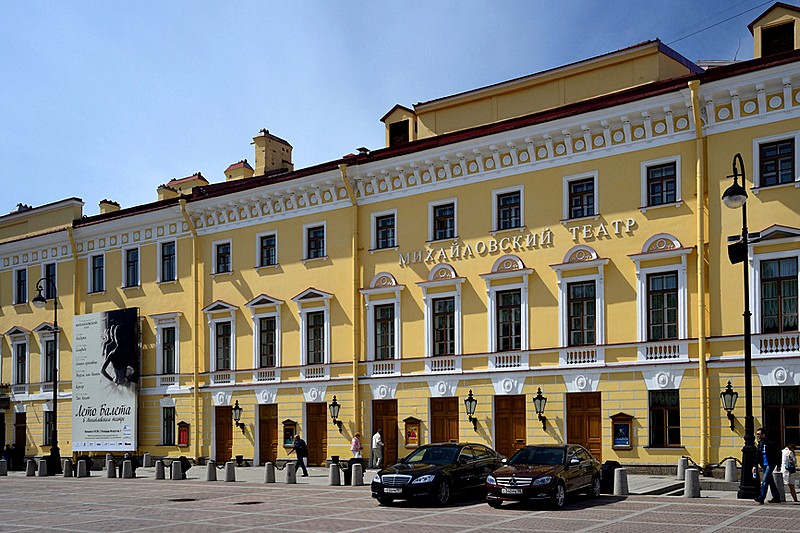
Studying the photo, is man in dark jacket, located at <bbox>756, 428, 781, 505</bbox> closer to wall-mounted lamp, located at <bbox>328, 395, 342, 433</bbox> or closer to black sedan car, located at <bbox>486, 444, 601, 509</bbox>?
black sedan car, located at <bbox>486, 444, 601, 509</bbox>

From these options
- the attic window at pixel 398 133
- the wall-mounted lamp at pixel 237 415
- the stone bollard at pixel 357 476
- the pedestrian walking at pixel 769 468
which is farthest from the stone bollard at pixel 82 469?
the pedestrian walking at pixel 769 468

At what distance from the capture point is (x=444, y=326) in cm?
3397

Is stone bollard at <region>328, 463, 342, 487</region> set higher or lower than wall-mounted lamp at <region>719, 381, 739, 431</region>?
lower

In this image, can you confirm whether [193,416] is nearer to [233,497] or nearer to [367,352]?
[367,352]

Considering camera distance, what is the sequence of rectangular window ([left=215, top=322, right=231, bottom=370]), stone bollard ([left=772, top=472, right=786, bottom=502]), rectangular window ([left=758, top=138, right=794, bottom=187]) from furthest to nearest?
rectangular window ([left=215, top=322, right=231, bottom=370]) → rectangular window ([left=758, top=138, right=794, bottom=187]) → stone bollard ([left=772, top=472, right=786, bottom=502])

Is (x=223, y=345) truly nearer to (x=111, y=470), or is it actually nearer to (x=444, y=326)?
(x=111, y=470)

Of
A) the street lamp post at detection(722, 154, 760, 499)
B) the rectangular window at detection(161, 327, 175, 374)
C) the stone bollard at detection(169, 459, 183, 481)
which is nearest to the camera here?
the street lamp post at detection(722, 154, 760, 499)

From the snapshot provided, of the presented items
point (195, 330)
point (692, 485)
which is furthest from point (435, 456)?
point (195, 330)

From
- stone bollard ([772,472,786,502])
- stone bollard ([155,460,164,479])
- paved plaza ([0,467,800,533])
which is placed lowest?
stone bollard ([155,460,164,479])

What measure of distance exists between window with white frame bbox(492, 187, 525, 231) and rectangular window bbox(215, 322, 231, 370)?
45.6 ft

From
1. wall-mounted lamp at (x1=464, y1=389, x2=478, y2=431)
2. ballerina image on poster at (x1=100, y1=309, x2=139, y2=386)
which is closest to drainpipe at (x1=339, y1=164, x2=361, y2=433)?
wall-mounted lamp at (x1=464, y1=389, x2=478, y2=431)

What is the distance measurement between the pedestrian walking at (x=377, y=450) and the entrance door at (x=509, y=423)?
460 centimetres

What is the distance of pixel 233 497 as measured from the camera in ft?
87.1

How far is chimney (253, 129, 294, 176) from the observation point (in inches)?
1743
